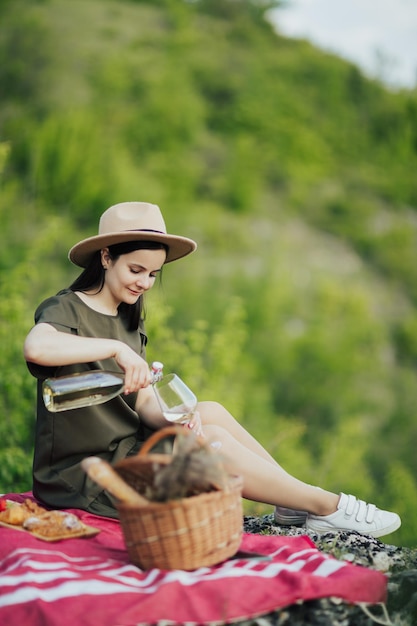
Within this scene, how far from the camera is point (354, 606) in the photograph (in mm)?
2836

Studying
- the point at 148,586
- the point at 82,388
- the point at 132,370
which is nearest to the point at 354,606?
the point at 148,586

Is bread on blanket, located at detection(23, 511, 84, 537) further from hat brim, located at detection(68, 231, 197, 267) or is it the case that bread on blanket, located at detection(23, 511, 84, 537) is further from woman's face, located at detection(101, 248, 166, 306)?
hat brim, located at detection(68, 231, 197, 267)

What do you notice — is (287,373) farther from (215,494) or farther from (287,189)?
(215,494)

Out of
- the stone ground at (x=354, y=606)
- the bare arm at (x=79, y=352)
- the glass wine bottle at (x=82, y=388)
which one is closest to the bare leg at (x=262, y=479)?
the stone ground at (x=354, y=606)

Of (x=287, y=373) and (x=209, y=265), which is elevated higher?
(x=209, y=265)

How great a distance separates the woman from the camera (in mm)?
3387

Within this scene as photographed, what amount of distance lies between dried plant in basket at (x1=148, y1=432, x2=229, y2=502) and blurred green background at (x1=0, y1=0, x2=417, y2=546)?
414 inches

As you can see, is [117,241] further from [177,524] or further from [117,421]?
[177,524]

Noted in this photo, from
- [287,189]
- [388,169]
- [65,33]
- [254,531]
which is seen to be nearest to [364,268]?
[287,189]

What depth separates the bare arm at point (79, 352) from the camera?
304 centimetres

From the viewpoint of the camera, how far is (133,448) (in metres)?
3.57

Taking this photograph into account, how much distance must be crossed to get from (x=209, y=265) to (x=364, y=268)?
253 inches

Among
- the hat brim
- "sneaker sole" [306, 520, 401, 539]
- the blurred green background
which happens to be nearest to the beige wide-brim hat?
the hat brim

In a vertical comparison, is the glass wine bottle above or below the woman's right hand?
below
